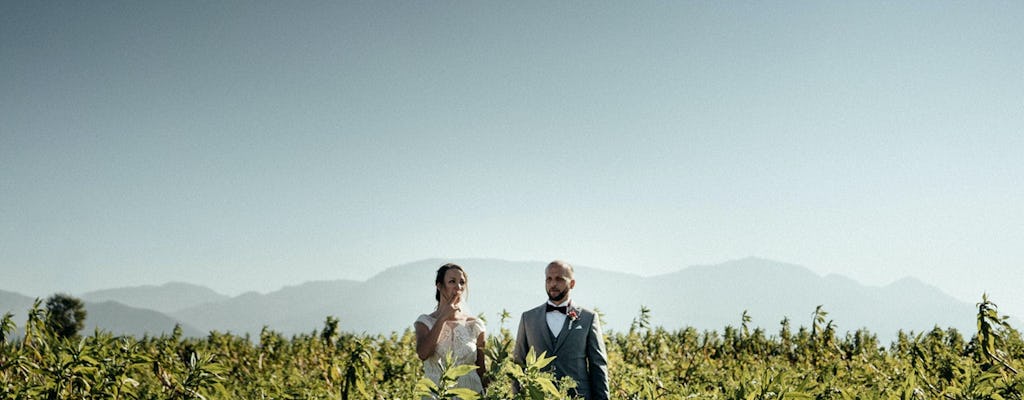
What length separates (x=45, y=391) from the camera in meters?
2.97

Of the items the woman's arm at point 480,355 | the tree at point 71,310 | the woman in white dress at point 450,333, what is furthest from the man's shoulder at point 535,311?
the tree at point 71,310

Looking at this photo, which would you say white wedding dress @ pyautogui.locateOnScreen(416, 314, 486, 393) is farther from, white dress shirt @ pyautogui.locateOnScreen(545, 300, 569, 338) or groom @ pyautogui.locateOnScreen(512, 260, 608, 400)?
white dress shirt @ pyautogui.locateOnScreen(545, 300, 569, 338)

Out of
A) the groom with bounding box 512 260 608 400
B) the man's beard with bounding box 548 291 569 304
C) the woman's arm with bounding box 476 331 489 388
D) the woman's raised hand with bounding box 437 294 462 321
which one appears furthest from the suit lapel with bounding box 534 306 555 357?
the woman's raised hand with bounding box 437 294 462 321

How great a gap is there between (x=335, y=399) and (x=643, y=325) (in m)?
6.68

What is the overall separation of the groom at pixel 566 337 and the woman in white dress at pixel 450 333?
0.44m

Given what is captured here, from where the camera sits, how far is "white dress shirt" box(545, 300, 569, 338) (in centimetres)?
439

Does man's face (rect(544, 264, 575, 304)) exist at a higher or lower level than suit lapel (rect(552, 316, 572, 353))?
higher

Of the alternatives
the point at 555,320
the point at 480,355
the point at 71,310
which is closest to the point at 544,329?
the point at 555,320

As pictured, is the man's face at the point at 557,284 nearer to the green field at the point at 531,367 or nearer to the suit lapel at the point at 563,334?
the suit lapel at the point at 563,334

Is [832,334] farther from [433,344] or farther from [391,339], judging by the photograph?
[391,339]

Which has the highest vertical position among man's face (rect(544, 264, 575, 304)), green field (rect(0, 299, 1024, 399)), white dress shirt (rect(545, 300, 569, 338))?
man's face (rect(544, 264, 575, 304))

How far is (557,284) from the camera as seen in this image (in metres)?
4.44

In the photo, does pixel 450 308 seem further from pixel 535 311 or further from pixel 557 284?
pixel 557 284

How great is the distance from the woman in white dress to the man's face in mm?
687
